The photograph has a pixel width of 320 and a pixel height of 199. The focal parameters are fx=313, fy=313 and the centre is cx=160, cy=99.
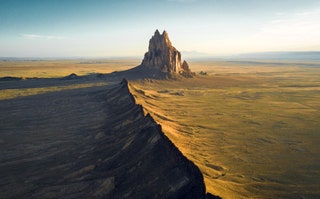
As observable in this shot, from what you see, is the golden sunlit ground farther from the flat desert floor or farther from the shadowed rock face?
the shadowed rock face

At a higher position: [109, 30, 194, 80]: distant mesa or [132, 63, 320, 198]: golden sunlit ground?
[109, 30, 194, 80]: distant mesa

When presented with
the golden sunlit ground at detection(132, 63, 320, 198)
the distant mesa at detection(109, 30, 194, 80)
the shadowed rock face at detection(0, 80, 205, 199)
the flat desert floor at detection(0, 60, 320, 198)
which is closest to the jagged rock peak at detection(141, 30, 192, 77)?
the distant mesa at detection(109, 30, 194, 80)

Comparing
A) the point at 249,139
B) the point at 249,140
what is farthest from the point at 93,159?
the point at 249,139

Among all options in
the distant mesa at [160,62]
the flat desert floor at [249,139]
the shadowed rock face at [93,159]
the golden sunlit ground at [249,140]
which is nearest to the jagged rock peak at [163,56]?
the distant mesa at [160,62]

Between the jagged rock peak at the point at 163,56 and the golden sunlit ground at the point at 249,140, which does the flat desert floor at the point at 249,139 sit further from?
the jagged rock peak at the point at 163,56

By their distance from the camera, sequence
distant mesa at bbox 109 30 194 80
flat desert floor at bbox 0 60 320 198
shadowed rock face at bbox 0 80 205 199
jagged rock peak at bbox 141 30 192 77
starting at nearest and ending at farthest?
1. shadowed rock face at bbox 0 80 205 199
2. flat desert floor at bbox 0 60 320 198
3. distant mesa at bbox 109 30 194 80
4. jagged rock peak at bbox 141 30 192 77

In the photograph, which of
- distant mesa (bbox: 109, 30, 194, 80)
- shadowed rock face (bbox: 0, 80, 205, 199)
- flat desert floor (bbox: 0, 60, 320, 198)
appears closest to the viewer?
shadowed rock face (bbox: 0, 80, 205, 199)

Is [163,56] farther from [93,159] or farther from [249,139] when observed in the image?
[93,159]

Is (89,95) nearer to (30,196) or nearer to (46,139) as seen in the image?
(46,139)
